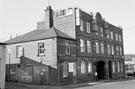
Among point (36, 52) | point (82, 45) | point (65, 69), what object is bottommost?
point (65, 69)

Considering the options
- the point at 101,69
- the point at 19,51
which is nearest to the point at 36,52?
the point at 19,51

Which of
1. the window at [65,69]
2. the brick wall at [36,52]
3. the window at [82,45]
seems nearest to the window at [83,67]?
the window at [82,45]

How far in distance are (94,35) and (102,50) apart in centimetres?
425

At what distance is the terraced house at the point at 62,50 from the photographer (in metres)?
24.4

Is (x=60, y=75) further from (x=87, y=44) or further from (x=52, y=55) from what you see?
(x=87, y=44)

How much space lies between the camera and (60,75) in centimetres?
→ 2391

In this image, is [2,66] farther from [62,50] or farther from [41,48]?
[62,50]

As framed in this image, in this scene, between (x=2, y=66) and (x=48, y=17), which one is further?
(x=48, y=17)

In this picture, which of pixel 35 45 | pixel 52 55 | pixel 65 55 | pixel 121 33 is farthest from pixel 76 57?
pixel 121 33

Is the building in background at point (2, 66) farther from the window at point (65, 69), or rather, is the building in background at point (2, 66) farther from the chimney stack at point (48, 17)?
the chimney stack at point (48, 17)

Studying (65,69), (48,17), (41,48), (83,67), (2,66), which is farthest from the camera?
(48,17)

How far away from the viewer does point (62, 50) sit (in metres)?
25.0

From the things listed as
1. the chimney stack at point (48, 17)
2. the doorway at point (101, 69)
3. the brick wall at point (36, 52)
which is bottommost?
the doorway at point (101, 69)

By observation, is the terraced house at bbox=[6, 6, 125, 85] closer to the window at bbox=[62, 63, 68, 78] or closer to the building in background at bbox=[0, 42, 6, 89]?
the window at bbox=[62, 63, 68, 78]
